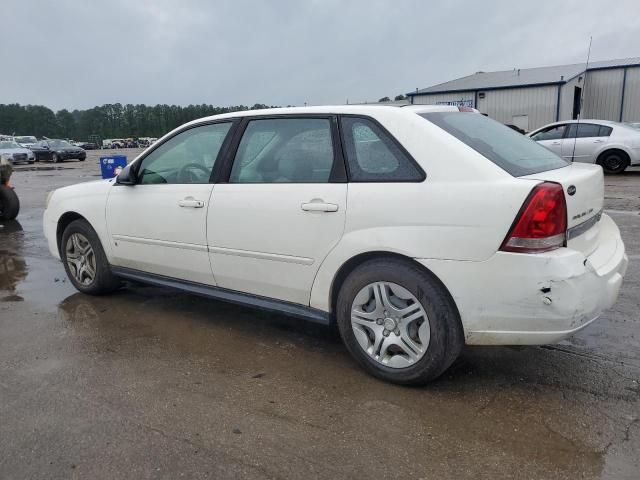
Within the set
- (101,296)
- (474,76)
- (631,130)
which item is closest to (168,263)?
(101,296)

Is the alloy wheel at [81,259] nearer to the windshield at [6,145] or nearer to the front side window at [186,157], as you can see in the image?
the front side window at [186,157]

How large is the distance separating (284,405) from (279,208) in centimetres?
120

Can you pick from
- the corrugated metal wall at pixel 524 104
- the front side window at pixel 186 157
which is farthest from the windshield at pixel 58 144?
the front side window at pixel 186 157

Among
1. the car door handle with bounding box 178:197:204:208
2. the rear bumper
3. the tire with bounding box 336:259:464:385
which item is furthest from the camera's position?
the car door handle with bounding box 178:197:204:208

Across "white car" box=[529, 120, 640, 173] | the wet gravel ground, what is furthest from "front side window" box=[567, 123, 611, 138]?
the wet gravel ground

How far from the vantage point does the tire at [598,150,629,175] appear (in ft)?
43.4

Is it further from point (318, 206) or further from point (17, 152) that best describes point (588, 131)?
point (17, 152)

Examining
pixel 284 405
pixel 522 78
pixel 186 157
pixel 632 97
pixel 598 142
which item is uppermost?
pixel 522 78

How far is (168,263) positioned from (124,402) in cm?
135

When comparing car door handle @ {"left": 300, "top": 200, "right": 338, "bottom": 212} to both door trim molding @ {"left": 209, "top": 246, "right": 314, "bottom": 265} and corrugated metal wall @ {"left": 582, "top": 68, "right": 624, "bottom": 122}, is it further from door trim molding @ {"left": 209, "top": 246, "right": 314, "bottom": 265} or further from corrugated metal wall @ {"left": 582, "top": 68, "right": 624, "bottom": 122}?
corrugated metal wall @ {"left": 582, "top": 68, "right": 624, "bottom": 122}

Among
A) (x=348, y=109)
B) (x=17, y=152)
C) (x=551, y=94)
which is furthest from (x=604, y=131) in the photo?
(x=17, y=152)

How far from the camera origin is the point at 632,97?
981 inches

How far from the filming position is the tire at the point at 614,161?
13242mm

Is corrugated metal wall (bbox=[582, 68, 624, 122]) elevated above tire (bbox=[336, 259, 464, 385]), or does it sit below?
above
